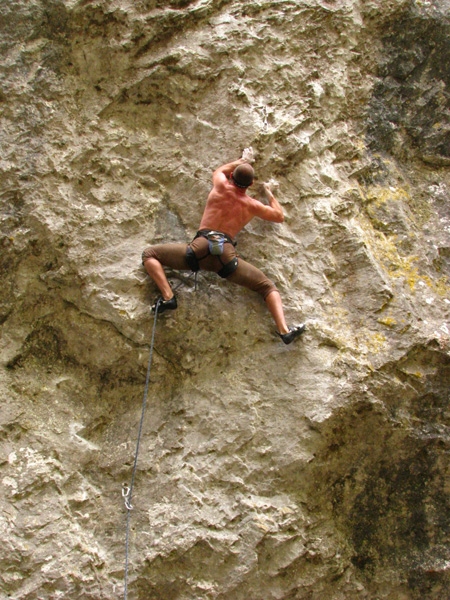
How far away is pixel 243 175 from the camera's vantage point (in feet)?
13.8

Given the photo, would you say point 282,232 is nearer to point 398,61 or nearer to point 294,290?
point 294,290

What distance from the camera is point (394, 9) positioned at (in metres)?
5.24

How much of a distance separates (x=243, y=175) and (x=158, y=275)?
101 cm

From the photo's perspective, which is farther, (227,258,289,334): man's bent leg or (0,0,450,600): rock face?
(227,258,289,334): man's bent leg

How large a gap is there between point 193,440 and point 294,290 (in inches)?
56.0

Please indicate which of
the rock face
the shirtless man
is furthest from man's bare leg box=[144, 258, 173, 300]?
the rock face

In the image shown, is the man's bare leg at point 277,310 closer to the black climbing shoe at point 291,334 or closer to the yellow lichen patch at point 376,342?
the black climbing shoe at point 291,334

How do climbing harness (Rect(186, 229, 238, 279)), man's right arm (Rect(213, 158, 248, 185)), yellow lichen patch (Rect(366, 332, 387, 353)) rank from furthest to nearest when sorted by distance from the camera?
man's right arm (Rect(213, 158, 248, 185)) < yellow lichen patch (Rect(366, 332, 387, 353)) < climbing harness (Rect(186, 229, 238, 279))

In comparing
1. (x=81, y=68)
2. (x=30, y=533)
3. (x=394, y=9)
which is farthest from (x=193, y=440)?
(x=394, y=9)

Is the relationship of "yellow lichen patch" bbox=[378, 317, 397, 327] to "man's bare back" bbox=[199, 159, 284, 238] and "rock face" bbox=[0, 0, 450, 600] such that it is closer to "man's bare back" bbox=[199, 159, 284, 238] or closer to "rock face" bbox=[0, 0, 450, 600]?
"rock face" bbox=[0, 0, 450, 600]

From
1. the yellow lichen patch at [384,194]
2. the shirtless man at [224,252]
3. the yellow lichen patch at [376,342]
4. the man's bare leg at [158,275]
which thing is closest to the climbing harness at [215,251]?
the shirtless man at [224,252]

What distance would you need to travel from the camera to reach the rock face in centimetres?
393

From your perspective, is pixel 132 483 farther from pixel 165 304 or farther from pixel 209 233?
pixel 209 233

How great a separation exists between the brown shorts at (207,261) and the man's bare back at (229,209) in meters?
0.17
